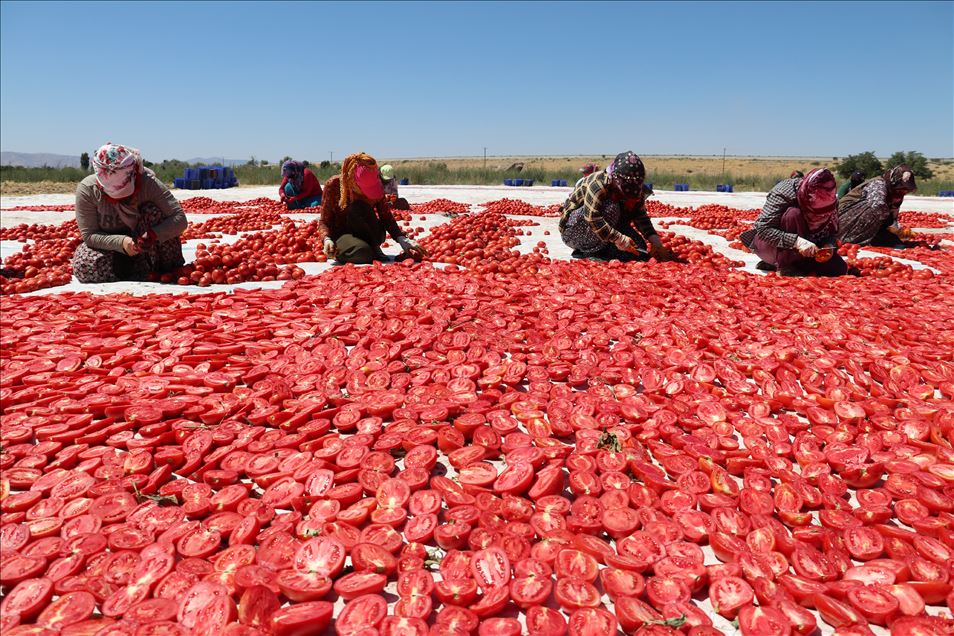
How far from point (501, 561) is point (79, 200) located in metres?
6.01

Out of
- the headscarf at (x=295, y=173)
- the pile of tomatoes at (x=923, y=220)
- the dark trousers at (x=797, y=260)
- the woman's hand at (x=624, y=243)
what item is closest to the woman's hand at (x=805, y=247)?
the dark trousers at (x=797, y=260)

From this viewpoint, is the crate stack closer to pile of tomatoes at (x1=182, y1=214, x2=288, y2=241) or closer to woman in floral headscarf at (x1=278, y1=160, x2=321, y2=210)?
woman in floral headscarf at (x1=278, y1=160, x2=321, y2=210)

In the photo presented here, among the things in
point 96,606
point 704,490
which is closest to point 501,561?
point 704,490

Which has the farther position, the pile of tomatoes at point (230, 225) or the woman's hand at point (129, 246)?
the pile of tomatoes at point (230, 225)

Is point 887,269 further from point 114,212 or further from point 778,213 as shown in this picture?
point 114,212

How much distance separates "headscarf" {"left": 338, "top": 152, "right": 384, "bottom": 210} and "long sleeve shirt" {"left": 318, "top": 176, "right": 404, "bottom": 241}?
0.38 ft

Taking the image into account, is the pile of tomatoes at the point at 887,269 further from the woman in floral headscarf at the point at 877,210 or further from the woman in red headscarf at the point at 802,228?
the woman in floral headscarf at the point at 877,210

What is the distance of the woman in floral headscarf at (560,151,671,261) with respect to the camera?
7.35 metres

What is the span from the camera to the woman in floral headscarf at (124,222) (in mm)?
5691

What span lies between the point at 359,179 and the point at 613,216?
11.0 ft

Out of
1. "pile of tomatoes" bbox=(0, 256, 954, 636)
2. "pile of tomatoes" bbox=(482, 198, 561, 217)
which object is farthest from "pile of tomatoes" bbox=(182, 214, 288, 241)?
"pile of tomatoes" bbox=(0, 256, 954, 636)

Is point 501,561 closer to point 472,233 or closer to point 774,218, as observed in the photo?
point 774,218

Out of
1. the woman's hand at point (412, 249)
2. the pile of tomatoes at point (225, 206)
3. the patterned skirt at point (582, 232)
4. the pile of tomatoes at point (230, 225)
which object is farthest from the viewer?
the pile of tomatoes at point (225, 206)

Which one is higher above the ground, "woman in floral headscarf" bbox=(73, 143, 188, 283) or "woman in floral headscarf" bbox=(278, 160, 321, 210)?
"woman in floral headscarf" bbox=(278, 160, 321, 210)
